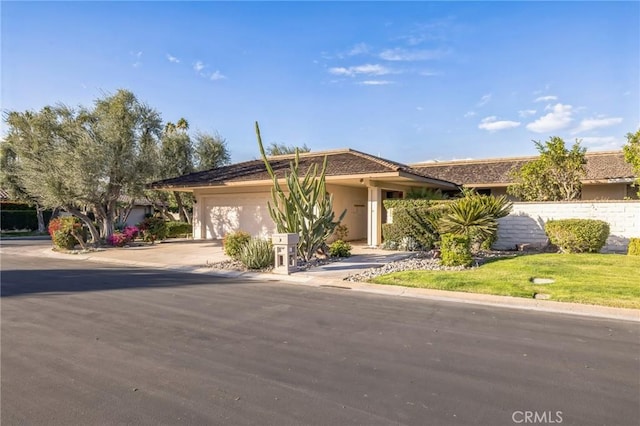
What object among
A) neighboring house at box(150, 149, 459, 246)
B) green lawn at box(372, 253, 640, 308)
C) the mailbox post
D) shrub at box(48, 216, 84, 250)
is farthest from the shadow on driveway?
neighboring house at box(150, 149, 459, 246)

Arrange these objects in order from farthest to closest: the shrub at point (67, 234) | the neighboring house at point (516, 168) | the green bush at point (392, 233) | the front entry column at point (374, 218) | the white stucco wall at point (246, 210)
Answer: the white stucco wall at point (246, 210) < the neighboring house at point (516, 168) < the shrub at point (67, 234) < the front entry column at point (374, 218) < the green bush at point (392, 233)

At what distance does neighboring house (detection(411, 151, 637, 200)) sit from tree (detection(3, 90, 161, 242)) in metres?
17.4

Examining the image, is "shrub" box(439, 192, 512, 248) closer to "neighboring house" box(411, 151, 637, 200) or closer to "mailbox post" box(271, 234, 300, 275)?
"mailbox post" box(271, 234, 300, 275)

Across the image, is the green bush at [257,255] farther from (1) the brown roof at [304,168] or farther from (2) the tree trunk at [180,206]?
(2) the tree trunk at [180,206]

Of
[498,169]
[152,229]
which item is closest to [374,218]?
[498,169]

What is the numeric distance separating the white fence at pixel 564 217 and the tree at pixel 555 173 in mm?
1794

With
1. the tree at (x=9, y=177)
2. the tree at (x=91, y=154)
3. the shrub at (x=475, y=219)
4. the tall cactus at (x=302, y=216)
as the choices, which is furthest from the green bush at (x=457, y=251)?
the tree at (x=9, y=177)

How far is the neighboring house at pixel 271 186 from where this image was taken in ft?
62.0

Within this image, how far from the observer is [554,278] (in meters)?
10.1

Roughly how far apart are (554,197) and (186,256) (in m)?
15.2

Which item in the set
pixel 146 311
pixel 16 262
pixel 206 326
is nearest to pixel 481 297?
pixel 206 326

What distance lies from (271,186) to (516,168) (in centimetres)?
1376

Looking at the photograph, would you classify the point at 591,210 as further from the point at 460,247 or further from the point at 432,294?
the point at 432,294

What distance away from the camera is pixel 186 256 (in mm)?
16812
